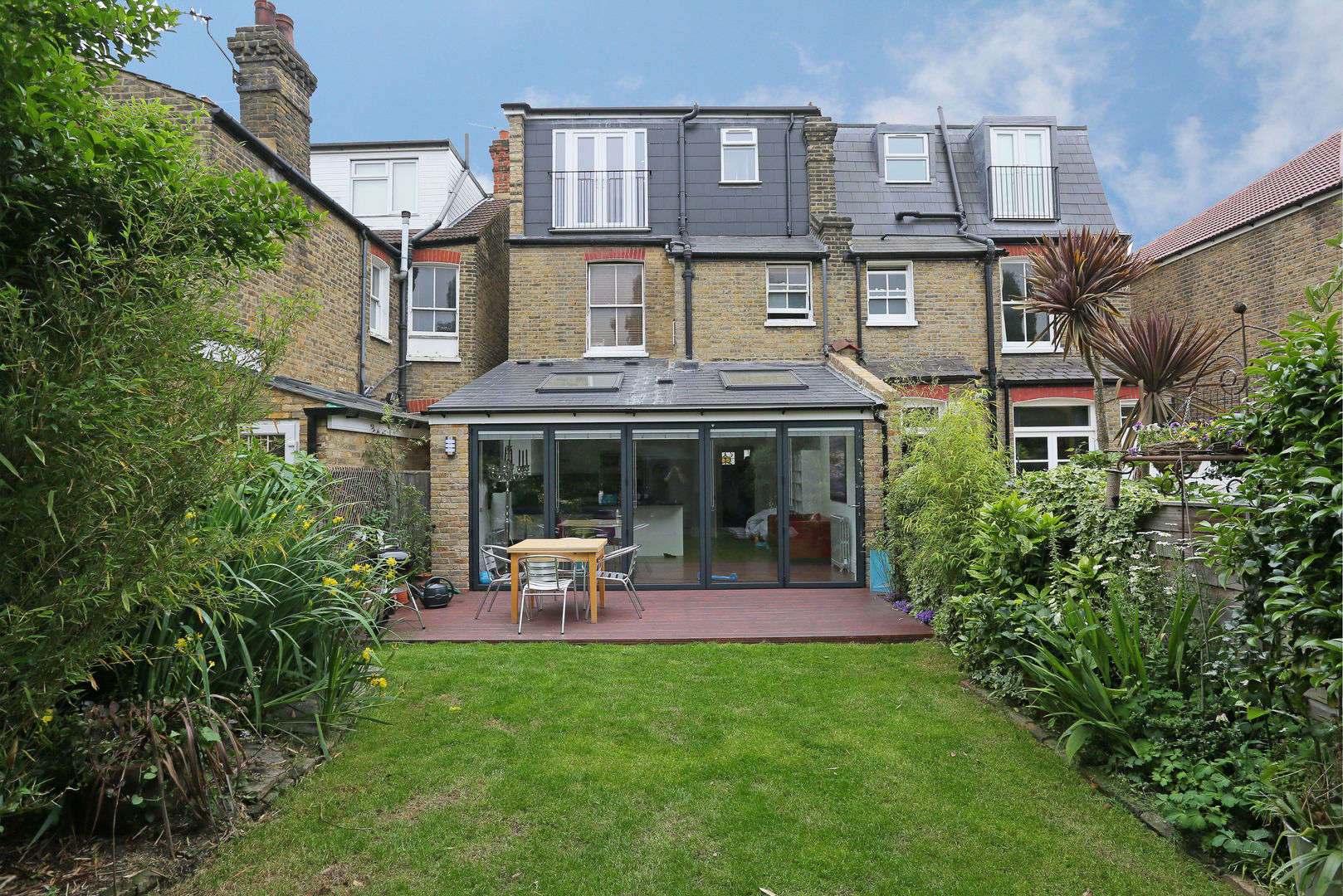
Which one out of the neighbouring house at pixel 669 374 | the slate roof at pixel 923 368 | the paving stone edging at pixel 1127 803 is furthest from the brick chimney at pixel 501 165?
the paving stone edging at pixel 1127 803

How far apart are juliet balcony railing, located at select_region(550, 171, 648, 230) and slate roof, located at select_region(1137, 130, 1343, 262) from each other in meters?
9.43

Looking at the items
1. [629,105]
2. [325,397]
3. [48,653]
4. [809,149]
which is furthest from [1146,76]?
[629,105]

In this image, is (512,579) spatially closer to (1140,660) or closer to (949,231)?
(1140,660)

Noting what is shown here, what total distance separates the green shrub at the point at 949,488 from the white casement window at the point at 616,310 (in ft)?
21.8

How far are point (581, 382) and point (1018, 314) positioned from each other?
8384mm

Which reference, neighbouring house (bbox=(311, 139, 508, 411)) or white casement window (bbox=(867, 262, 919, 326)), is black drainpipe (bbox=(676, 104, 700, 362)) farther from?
neighbouring house (bbox=(311, 139, 508, 411))

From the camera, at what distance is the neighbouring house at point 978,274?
12.8 metres

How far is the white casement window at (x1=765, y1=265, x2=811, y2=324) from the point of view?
12852 millimetres

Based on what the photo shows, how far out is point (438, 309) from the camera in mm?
13898

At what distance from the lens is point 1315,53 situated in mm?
2180

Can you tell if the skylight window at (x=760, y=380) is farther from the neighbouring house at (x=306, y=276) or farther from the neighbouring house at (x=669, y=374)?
the neighbouring house at (x=306, y=276)

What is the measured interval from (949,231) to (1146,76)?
1137 cm

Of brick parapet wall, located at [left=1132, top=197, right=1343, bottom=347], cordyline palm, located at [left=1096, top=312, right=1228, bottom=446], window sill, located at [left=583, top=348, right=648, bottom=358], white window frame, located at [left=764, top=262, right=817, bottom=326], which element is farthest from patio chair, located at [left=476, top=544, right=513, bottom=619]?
brick parapet wall, located at [left=1132, top=197, right=1343, bottom=347]

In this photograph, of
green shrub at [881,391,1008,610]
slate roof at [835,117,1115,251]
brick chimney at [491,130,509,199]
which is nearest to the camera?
green shrub at [881,391,1008,610]
